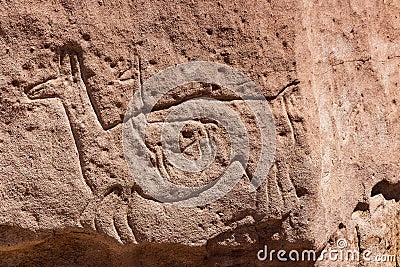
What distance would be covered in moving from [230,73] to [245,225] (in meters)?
0.50

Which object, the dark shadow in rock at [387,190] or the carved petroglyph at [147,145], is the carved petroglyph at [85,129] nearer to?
the carved petroglyph at [147,145]

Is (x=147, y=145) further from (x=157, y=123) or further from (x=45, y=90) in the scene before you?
(x=45, y=90)

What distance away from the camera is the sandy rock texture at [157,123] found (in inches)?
92.0

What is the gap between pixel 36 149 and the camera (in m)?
2.38

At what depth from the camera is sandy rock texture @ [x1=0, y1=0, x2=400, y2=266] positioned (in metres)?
2.34

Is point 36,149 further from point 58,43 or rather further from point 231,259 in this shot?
point 231,259

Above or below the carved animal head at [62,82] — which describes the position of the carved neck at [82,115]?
below

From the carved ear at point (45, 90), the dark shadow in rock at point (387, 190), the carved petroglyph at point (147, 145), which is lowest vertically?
the dark shadow in rock at point (387, 190)

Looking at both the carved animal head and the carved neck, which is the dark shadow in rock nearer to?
the carved neck

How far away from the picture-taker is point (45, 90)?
2379mm

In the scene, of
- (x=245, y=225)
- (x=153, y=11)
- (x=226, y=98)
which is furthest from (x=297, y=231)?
(x=153, y=11)

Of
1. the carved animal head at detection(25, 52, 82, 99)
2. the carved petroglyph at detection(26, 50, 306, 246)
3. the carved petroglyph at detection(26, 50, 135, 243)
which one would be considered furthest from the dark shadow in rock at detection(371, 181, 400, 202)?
the carved animal head at detection(25, 52, 82, 99)

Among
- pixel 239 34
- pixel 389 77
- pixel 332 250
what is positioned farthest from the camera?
pixel 389 77

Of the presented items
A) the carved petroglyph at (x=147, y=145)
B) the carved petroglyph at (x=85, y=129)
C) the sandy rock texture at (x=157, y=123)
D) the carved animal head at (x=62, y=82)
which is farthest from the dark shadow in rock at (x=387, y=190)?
the carved animal head at (x=62, y=82)
